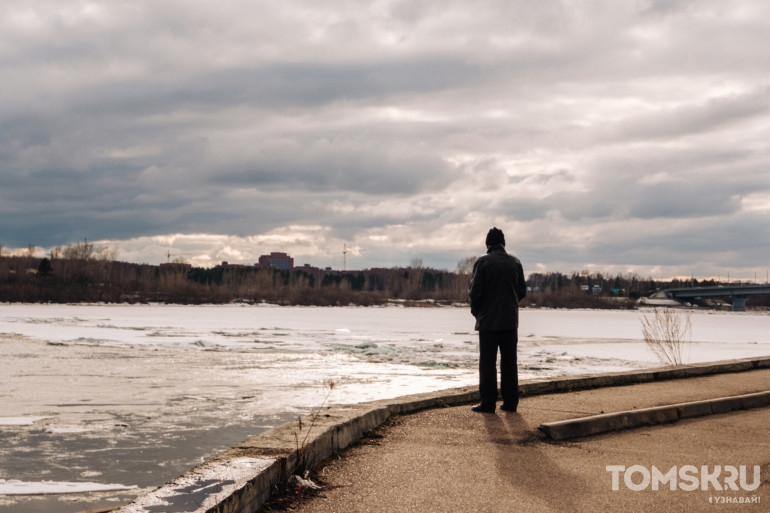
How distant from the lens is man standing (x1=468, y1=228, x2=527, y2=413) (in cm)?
858

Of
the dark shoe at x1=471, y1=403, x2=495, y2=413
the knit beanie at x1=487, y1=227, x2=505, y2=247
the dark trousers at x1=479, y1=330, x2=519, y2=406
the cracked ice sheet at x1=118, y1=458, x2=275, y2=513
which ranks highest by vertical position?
the knit beanie at x1=487, y1=227, x2=505, y2=247

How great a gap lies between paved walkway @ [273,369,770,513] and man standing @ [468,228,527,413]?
256 mm

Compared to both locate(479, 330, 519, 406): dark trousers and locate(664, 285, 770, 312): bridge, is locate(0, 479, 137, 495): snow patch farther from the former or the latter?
locate(664, 285, 770, 312): bridge

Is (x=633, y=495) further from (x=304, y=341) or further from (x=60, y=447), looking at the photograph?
(x=304, y=341)

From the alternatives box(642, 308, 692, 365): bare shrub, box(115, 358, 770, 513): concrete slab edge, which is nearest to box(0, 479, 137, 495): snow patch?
box(115, 358, 770, 513): concrete slab edge

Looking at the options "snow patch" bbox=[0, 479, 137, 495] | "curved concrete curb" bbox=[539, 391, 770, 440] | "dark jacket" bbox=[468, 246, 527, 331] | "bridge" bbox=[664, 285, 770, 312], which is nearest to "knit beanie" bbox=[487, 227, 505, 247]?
"dark jacket" bbox=[468, 246, 527, 331]

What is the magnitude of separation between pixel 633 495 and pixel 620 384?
627cm

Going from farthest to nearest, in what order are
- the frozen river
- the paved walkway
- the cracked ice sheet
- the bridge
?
1. the bridge
2. the frozen river
3. the paved walkway
4. the cracked ice sheet

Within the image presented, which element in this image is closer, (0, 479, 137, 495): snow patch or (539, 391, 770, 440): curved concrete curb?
(0, 479, 137, 495): snow patch

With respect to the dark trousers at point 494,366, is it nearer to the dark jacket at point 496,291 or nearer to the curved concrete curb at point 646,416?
the dark jacket at point 496,291

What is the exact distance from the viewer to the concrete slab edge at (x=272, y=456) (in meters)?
4.51

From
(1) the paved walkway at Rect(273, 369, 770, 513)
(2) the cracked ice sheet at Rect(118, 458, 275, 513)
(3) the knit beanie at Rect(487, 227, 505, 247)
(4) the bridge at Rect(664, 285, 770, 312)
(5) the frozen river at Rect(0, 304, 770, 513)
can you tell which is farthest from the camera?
(4) the bridge at Rect(664, 285, 770, 312)

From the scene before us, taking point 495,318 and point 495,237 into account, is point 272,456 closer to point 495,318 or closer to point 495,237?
point 495,318

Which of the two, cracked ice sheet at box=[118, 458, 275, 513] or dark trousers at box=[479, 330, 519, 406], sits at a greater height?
dark trousers at box=[479, 330, 519, 406]
